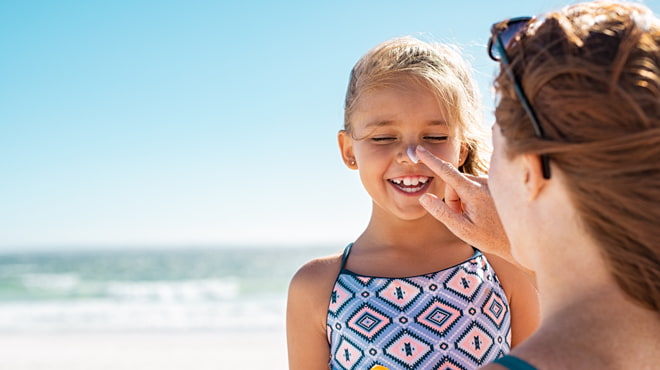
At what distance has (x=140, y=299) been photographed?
69.0 ft

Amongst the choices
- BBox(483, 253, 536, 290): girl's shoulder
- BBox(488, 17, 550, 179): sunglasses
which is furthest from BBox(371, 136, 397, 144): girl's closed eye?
BBox(488, 17, 550, 179): sunglasses

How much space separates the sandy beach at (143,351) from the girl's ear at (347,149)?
6.95 metres

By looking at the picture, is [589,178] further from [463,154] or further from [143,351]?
[143,351]

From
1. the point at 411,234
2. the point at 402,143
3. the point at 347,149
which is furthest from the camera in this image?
the point at 347,149

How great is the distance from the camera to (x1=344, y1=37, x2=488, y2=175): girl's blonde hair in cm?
273

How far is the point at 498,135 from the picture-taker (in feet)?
4.40

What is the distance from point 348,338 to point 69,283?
2915 centimetres

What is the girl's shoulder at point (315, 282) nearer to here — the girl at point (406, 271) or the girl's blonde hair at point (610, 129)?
the girl at point (406, 271)

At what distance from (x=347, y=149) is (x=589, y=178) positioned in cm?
195

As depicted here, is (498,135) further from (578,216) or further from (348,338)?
(348,338)

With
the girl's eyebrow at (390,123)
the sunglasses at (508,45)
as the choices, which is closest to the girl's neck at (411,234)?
the girl's eyebrow at (390,123)

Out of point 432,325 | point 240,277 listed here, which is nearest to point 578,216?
point 432,325

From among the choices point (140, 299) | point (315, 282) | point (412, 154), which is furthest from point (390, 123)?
point (140, 299)

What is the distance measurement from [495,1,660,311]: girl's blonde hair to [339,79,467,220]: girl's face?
56.6 inches
